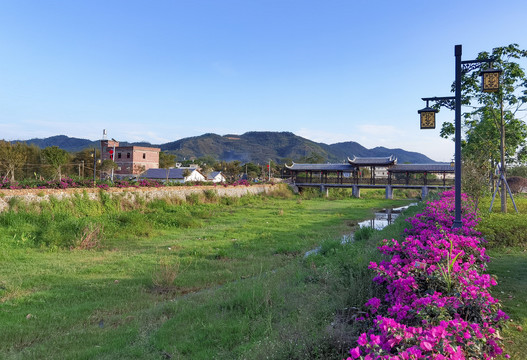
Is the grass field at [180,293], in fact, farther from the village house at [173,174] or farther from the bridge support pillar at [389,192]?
the village house at [173,174]

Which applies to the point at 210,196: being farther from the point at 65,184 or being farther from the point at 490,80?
the point at 490,80

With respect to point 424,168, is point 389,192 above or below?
below

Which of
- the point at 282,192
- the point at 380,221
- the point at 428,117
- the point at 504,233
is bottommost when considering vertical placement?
the point at 380,221

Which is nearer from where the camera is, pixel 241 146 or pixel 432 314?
pixel 432 314

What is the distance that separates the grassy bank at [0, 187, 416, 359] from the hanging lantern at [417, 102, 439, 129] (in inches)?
126

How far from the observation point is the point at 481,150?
1531 cm

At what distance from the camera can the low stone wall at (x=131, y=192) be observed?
11.4 meters

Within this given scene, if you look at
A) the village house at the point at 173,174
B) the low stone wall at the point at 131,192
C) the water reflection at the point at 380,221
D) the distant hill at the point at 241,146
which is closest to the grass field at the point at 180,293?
the low stone wall at the point at 131,192

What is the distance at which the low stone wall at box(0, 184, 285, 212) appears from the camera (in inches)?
449

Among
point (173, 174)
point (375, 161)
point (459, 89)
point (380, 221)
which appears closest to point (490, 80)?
point (459, 89)

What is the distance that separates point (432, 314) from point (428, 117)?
6156 mm

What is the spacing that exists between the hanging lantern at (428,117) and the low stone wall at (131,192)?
12359mm

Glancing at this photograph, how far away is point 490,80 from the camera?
682cm

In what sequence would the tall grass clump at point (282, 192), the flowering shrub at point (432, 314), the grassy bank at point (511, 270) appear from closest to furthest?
the flowering shrub at point (432, 314) < the grassy bank at point (511, 270) < the tall grass clump at point (282, 192)
